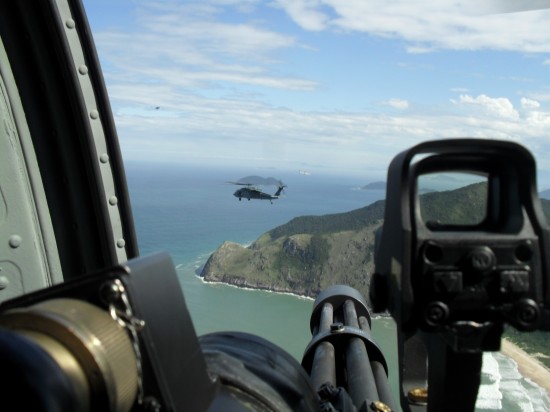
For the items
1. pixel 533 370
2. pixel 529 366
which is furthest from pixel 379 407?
pixel 533 370

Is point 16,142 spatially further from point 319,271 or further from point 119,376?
point 319,271

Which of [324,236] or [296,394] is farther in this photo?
[324,236]

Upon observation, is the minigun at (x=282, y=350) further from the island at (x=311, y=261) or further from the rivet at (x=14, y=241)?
the island at (x=311, y=261)

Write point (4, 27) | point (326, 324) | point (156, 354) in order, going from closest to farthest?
point (156, 354) < point (4, 27) < point (326, 324)

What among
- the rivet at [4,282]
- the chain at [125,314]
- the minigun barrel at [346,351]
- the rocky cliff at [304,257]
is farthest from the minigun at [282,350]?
the rocky cliff at [304,257]

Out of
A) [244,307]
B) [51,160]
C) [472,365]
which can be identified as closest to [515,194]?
[472,365]

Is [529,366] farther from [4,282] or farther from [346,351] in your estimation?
[4,282]
